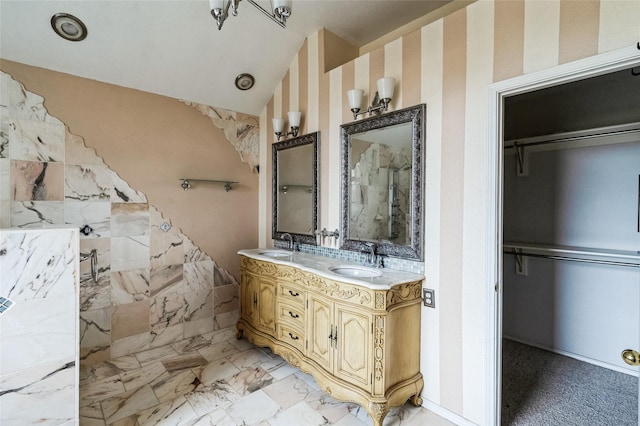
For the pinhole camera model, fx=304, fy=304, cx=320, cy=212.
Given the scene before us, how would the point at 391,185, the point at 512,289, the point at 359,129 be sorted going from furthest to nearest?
the point at 512,289, the point at 359,129, the point at 391,185

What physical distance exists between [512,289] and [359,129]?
2294 millimetres

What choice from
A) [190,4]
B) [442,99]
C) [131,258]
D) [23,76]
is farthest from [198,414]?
[190,4]

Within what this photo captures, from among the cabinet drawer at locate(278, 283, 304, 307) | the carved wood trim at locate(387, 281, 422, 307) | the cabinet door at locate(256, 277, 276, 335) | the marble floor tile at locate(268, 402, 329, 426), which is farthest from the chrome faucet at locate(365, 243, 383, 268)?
the marble floor tile at locate(268, 402, 329, 426)

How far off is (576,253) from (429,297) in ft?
5.19

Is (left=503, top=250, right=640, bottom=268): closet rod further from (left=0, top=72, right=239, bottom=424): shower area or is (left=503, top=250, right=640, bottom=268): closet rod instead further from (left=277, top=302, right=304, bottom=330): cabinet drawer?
(left=0, top=72, right=239, bottom=424): shower area

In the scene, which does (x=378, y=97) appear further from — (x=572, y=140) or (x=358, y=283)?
(x=572, y=140)

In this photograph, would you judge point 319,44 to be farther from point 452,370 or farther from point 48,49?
point 452,370

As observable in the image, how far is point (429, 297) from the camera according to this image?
2.05m

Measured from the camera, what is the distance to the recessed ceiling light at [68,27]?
7.32 feet

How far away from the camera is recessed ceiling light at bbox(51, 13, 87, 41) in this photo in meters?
2.23

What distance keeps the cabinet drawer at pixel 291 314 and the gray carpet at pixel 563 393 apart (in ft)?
4.84

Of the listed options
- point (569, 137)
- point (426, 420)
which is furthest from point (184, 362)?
point (569, 137)

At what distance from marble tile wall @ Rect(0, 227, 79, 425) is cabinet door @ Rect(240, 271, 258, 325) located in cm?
141

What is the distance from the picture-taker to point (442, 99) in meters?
2.01
